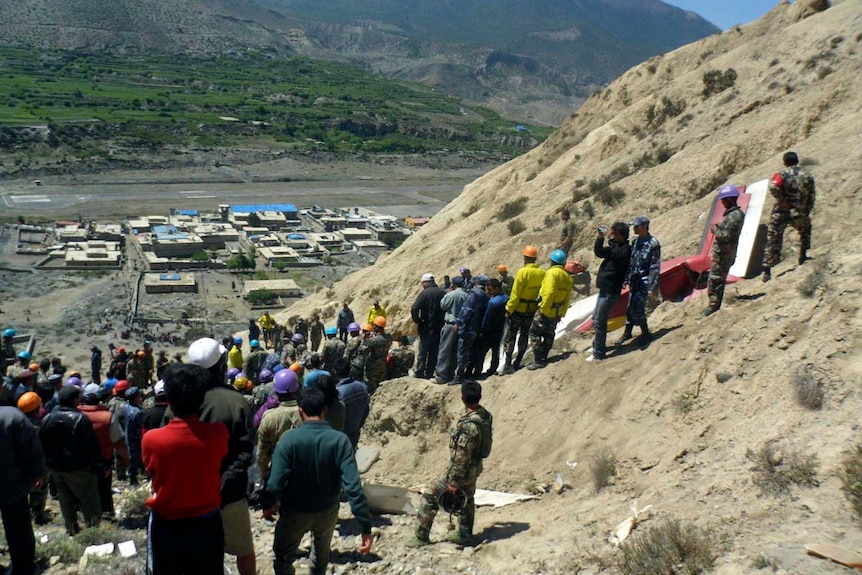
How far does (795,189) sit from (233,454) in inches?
307

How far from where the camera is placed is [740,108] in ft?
63.4

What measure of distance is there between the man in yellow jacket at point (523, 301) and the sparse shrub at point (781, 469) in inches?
156

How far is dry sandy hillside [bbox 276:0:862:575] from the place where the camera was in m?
5.98

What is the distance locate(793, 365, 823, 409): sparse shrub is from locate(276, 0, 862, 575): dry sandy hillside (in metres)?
0.06

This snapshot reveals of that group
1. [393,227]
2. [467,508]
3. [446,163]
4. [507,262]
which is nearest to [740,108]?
[507,262]

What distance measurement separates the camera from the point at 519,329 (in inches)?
412

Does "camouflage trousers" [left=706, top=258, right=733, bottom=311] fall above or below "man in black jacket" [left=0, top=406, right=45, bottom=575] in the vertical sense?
above

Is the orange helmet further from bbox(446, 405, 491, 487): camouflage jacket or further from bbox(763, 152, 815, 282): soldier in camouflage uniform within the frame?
bbox(763, 152, 815, 282): soldier in camouflage uniform

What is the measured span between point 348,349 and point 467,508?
15.1 feet

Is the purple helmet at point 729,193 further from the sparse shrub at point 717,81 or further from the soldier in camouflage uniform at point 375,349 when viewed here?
the sparse shrub at point 717,81

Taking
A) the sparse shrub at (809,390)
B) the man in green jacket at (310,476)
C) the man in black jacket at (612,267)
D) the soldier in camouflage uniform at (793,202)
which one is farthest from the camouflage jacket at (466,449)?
the soldier in camouflage uniform at (793,202)

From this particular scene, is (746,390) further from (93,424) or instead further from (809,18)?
(809,18)

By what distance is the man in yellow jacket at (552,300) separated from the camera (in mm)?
9500

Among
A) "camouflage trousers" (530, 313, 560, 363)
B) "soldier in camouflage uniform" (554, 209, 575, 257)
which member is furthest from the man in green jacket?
"soldier in camouflage uniform" (554, 209, 575, 257)
